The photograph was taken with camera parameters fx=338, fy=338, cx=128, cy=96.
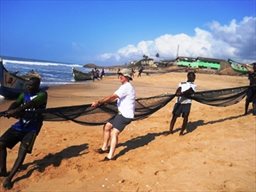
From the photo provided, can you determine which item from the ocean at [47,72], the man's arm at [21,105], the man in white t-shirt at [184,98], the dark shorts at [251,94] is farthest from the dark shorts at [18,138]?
the ocean at [47,72]

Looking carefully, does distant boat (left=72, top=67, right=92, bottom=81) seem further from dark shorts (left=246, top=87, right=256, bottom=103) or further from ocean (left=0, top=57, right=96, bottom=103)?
dark shorts (left=246, top=87, right=256, bottom=103)

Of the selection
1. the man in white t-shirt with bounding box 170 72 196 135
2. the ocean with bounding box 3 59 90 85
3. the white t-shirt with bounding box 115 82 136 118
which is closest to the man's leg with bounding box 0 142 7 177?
the white t-shirt with bounding box 115 82 136 118

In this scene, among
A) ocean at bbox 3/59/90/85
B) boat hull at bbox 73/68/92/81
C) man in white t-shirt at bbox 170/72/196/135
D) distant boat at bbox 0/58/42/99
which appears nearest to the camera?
man in white t-shirt at bbox 170/72/196/135

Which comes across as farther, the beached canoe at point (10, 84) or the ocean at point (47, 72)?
the ocean at point (47, 72)

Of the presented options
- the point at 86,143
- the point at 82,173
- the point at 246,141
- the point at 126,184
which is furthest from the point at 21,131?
the point at 246,141

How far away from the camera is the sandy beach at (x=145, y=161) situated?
18.0ft

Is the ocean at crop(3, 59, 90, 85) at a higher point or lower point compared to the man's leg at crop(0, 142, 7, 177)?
lower

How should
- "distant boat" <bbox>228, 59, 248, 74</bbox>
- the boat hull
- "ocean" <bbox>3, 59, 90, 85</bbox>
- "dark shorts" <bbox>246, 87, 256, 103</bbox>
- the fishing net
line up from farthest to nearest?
"distant boat" <bbox>228, 59, 248, 74</bbox>
the boat hull
"ocean" <bbox>3, 59, 90, 85</bbox>
"dark shorts" <bbox>246, 87, 256, 103</bbox>
the fishing net

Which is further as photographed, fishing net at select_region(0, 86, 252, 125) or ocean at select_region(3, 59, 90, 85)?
ocean at select_region(3, 59, 90, 85)

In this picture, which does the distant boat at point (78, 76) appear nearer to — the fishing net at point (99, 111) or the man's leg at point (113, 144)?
the fishing net at point (99, 111)

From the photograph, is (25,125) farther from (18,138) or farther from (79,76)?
(79,76)

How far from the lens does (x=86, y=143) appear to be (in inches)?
311

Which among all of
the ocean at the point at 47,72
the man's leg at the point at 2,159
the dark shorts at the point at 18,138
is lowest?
the ocean at the point at 47,72

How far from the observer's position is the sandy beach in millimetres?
5500
